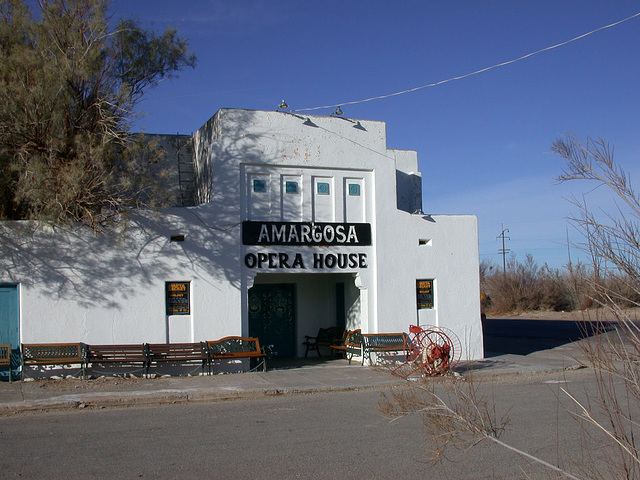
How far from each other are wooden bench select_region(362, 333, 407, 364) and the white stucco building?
1.59ft

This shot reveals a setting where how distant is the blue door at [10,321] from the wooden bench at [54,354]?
15.2 inches

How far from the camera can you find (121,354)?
15.2 m

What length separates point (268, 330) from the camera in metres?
19.8

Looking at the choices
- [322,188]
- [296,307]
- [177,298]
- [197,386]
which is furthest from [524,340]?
[197,386]

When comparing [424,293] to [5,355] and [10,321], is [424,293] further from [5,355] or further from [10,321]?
[5,355]

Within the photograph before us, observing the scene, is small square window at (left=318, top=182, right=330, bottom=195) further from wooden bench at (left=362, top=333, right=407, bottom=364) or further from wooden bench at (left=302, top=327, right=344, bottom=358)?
wooden bench at (left=302, top=327, right=344, bottom=358)

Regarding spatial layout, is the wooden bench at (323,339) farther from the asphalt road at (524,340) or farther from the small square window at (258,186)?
the small square window at (258,186)

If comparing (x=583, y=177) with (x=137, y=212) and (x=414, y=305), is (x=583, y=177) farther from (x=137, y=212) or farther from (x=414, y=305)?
(x=414, y=305)

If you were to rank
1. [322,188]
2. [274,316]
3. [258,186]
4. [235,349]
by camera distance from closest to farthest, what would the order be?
1. [235,349]
2. [258,186]
3. [322,188]
4. [274,316]

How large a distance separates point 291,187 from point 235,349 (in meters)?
4.54

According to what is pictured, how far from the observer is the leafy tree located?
46.6ft

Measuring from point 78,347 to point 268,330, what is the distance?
250 inches

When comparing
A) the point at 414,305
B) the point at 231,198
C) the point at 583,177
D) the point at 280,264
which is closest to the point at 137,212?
the point at 231,198

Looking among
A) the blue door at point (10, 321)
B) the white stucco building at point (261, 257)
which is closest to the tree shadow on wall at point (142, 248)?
the white stucco building at point (261, 257)
